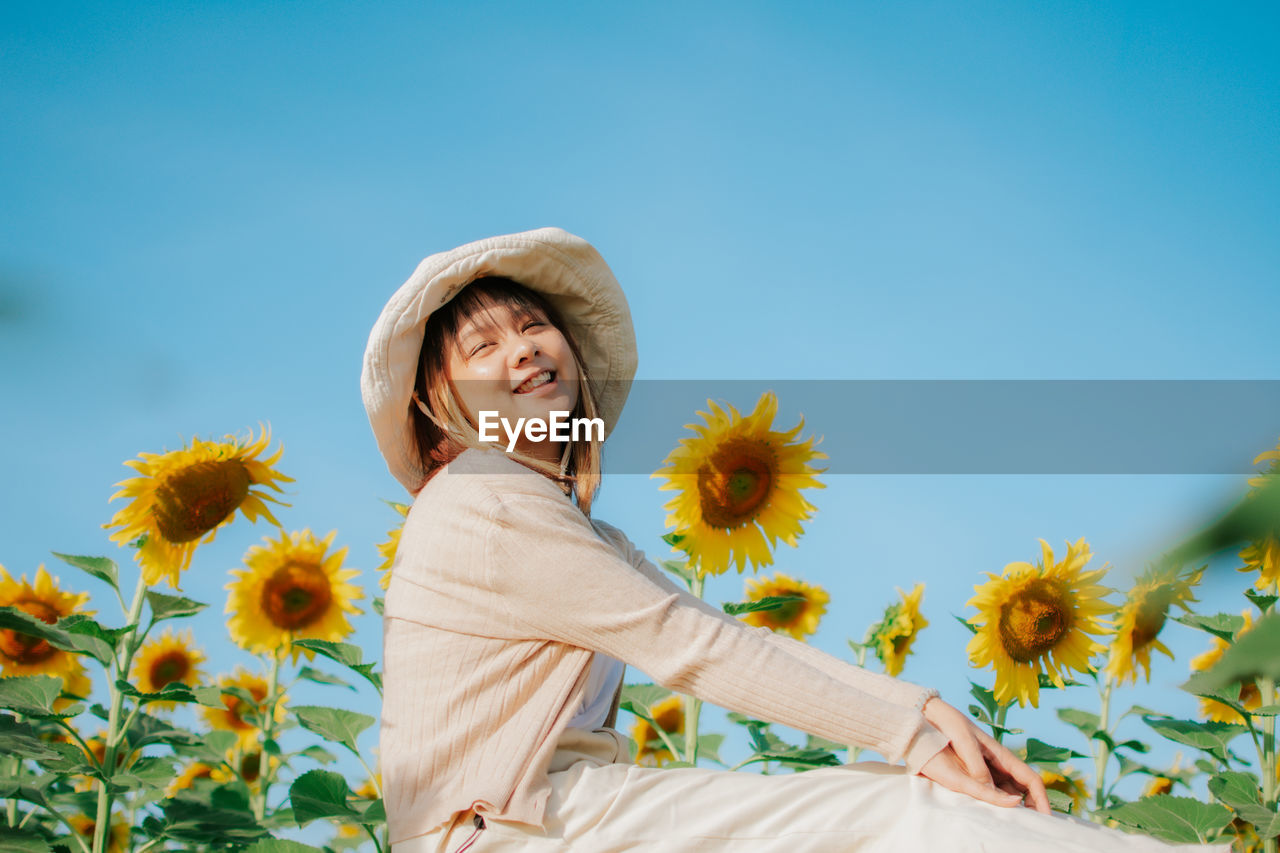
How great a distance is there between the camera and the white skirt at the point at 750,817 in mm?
1705

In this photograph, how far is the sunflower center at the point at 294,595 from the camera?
156 inches

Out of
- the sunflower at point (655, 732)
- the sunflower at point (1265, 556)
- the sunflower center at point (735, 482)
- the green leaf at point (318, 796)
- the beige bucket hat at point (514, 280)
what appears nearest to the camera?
the sunflower at point (1265, 556)

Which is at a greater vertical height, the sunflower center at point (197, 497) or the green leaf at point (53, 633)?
the sunflower center at point (197, 497)

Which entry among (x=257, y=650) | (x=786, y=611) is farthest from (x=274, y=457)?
(x=786, y=611)

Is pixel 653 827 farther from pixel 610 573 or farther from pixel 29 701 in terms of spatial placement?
pixel 29 701

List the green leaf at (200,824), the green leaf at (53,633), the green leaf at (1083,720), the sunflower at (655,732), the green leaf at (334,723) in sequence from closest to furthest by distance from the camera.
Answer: the green leaf at (53,633)
the green leaf at (200,824)
the green leaf at (334,723)
the green leaf at (1083,720)
the sunflower at (655,732)

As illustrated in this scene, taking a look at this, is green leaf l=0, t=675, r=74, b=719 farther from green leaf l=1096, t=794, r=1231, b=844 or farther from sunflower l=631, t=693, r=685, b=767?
green leaf l=1096, t=794, r=1231, b=844

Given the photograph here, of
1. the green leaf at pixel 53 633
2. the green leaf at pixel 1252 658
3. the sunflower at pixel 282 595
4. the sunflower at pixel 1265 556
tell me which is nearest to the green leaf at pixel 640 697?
the sunflower at pixel 282 595

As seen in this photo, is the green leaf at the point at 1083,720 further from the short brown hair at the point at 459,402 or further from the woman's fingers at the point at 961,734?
the short brown hair at the point at 459,402

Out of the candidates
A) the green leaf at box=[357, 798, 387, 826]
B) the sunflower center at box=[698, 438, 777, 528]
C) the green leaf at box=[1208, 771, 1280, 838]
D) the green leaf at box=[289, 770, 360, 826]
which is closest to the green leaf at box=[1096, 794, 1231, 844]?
the green leaf at box=[1208, 771, 1280, 838]

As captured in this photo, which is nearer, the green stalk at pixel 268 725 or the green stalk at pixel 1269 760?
the green stalk at pixel 1269 760

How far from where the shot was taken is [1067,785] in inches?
173
